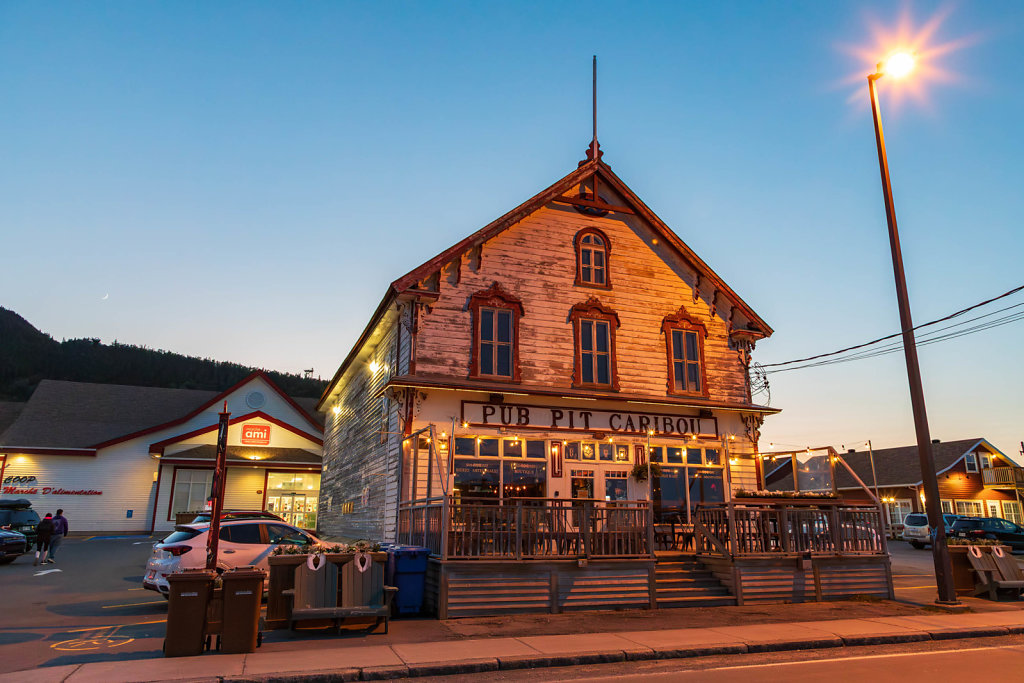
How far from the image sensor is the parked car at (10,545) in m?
22.0

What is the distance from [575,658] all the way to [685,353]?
39.9ft

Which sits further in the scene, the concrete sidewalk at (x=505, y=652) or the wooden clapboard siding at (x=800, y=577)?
the wooden clapboard siding at (x=800, y=577)

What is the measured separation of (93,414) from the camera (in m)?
41.6

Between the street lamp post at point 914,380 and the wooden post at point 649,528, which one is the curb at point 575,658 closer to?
the street lamp post at point 914,380

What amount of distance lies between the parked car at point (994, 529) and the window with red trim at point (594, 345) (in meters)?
24.6

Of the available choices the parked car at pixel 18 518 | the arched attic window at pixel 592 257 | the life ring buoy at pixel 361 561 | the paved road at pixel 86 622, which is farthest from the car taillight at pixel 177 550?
the parked car at pixel 18 518

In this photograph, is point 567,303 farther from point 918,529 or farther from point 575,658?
point 918,529

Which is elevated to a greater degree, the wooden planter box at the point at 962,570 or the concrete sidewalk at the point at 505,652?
the wooden planter box at the point at 962,570

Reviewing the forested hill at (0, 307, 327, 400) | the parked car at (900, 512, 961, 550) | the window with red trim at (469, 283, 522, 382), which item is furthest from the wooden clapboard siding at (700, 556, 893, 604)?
the forested hill at (0, 307, 327, 400)

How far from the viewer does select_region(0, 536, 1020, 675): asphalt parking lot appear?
9906 mm

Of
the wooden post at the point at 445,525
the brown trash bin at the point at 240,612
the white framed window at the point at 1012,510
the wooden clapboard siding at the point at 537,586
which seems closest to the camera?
the brown trash bin at the point at 240,612

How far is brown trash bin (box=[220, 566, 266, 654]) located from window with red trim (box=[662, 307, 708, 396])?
1297 cm

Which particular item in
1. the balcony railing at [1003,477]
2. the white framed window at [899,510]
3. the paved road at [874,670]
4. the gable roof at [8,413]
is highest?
the gable roof at [8,413]

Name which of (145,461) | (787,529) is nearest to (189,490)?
(145,461)
